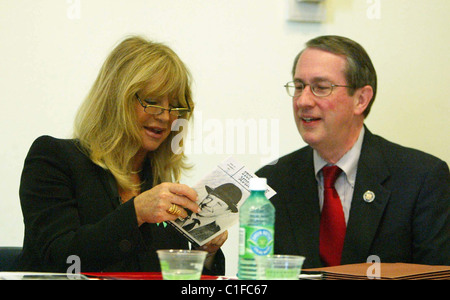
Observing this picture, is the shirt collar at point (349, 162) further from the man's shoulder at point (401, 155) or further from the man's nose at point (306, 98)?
the man's nose at point (306, 98)

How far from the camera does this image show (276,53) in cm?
275

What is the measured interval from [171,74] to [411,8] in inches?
58.7

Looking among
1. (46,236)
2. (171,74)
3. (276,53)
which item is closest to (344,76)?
(276,53)

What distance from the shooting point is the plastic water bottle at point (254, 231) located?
1139 mm

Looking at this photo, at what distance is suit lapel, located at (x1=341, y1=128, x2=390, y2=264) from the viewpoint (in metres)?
1.98

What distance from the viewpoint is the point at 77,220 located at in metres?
1.79

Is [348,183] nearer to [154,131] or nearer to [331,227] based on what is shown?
[331,227]

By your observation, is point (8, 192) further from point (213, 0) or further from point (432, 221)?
point (432, 221)

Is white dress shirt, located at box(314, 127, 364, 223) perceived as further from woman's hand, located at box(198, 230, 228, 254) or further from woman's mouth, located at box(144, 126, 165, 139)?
woman's mouth, located at box(144, 126, 165, 139)

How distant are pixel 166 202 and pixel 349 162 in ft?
3.07

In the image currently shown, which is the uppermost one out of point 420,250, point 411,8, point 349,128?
point 411,8

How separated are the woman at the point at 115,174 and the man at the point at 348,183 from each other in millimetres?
407

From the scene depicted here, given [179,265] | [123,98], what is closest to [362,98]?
[123,98]
